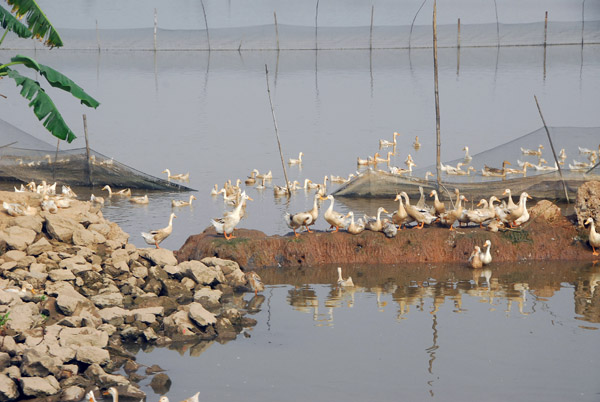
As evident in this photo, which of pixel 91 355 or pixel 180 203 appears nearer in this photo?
pixel 91 355

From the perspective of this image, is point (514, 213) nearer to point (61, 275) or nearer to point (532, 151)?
point (532, 151)

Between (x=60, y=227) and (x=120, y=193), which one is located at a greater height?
(x=120, y=193)

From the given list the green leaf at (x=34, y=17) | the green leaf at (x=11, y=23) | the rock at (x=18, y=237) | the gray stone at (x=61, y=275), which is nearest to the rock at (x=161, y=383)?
the gray stone at (x=61, y=275)

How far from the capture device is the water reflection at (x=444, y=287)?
624 inches

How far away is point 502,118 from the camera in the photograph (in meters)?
42.0

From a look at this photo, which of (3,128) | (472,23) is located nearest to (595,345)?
(3,128)

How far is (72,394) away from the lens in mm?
11781

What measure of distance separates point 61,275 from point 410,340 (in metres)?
5.77

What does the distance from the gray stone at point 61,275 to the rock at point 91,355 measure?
3003 millimetres

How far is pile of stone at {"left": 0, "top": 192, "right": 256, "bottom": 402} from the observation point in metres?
12.1

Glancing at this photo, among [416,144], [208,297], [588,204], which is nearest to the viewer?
[208,297]

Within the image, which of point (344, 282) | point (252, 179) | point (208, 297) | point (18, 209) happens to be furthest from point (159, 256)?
point (252, 179)

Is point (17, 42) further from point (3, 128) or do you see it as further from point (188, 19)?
point (3, 128)

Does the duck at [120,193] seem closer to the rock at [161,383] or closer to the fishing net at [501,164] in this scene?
the fishing net at [501,164]
